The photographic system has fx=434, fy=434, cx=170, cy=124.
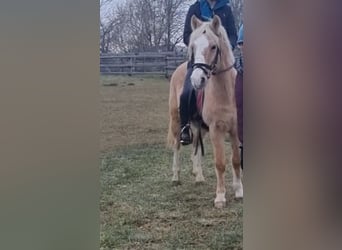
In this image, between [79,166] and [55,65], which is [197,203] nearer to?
[79,166]

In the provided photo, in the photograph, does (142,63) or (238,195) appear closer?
(238,195)

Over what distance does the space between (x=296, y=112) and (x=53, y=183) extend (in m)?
0.93

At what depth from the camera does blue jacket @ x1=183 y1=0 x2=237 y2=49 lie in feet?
5.77

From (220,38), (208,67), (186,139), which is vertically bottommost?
(186,139)

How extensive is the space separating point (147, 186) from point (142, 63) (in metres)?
0.53

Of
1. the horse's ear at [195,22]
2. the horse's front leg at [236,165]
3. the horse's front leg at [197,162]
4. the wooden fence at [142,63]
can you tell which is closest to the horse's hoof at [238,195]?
the horse's front leg at [236,165]

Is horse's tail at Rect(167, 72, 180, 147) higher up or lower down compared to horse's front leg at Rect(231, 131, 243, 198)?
higher up

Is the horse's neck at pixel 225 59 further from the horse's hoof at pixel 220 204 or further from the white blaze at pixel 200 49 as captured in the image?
the horse's hoof at pixel 220 204

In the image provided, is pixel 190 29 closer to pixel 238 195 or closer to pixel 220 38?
pixel 220 38

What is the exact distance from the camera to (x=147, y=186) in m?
1.85

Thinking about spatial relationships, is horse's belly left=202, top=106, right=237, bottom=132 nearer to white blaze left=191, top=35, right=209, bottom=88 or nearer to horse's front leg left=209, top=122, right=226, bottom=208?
horse's front leg left=209, top=122, right=226, bottom=208

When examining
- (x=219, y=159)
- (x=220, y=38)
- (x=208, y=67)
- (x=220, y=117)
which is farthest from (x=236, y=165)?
(x=220, y=38)

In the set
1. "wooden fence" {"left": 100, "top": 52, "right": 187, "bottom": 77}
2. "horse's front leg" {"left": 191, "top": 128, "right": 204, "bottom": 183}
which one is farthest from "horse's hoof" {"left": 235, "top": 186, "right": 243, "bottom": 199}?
"wooden fence" {"left": 100, "top": 52, "right": 187, "bottom": 77}

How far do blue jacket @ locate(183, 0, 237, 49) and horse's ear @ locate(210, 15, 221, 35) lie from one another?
0.04 ft
